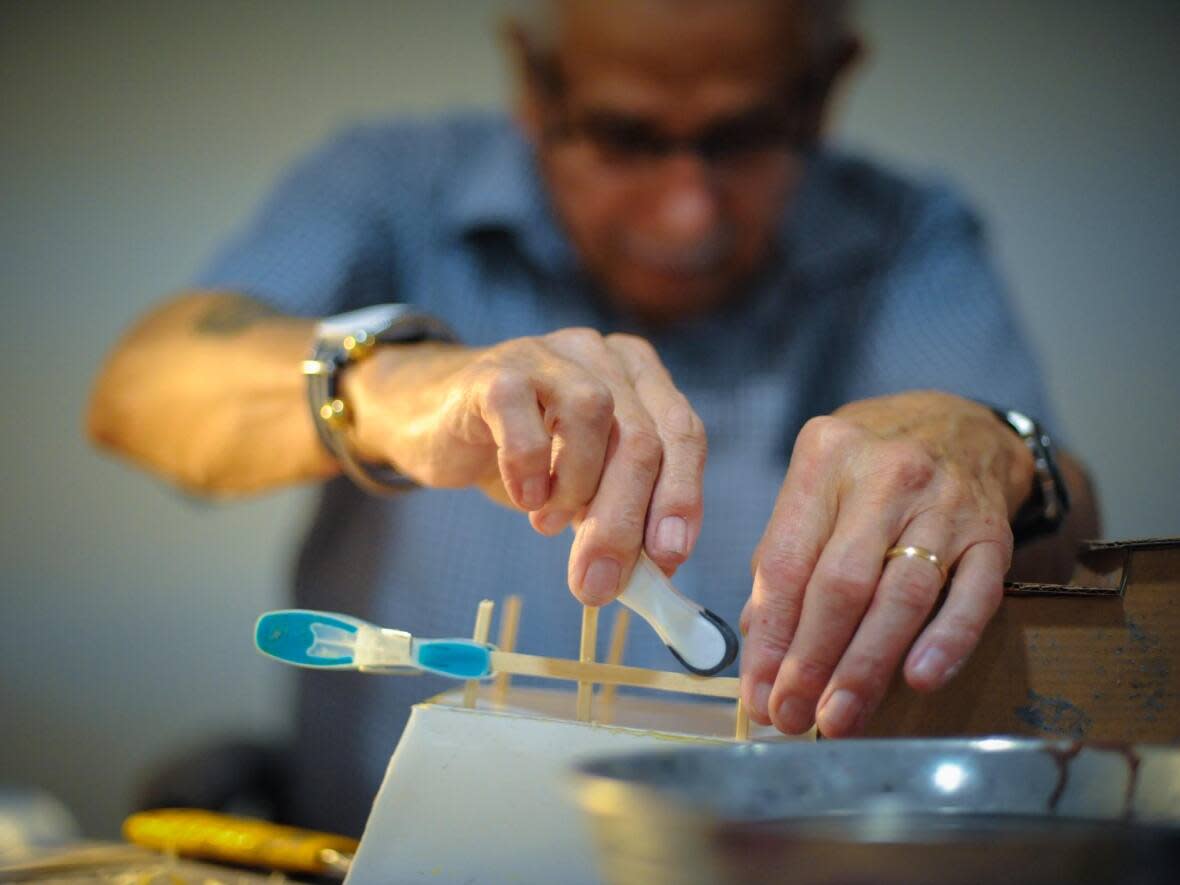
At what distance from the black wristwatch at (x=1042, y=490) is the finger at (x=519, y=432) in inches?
11.0

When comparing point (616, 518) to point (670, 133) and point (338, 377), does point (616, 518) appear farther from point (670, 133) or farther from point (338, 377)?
point (670, 133)

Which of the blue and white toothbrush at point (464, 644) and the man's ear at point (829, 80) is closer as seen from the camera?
the blue and white toothbrush at point (464, 644)

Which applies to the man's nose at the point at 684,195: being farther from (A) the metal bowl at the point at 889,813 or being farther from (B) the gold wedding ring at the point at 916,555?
(A) the metal bowl at the point at 889,813

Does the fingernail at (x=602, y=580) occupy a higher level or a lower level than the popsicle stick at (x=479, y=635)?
higher

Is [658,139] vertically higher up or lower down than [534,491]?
higher up

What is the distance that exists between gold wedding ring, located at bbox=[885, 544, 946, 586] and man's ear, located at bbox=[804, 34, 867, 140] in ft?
2.70

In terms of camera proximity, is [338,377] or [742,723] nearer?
[742,723]

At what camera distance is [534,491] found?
0.52 meters

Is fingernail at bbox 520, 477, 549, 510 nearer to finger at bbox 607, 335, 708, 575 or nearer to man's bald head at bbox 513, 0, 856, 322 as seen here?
finger at bbox 607, 335, 708, 575

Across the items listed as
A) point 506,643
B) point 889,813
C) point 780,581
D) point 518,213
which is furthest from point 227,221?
point 889,813

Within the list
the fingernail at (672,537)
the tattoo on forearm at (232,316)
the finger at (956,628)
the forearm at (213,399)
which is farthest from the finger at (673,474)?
the tattoo on forearm at (232,316)

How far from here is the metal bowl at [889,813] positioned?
0.79 ft

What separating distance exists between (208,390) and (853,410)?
0.60m

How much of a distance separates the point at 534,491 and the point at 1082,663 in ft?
0.79
